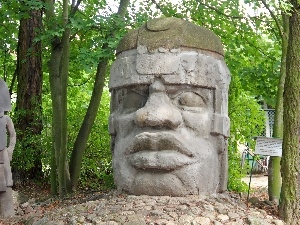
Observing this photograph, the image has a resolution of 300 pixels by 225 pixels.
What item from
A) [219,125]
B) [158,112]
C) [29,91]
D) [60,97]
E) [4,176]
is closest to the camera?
[158,112]

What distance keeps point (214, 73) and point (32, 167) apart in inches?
257

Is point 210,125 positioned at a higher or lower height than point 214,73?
lower

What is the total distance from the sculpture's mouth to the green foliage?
11.0ft

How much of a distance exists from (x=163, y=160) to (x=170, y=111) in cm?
54

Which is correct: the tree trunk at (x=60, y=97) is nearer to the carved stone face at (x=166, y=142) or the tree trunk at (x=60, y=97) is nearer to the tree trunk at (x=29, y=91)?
the tree trunk at (x=29, y=91)

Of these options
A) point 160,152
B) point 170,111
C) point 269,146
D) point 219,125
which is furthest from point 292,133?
point 160,152

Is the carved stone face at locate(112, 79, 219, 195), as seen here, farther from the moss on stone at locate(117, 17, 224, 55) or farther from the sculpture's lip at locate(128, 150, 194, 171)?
the moss on stone at locate(117, 17, 224, 55)

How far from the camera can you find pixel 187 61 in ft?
17.2

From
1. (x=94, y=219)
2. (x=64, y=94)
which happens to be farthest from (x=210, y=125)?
(x=64, y=94)

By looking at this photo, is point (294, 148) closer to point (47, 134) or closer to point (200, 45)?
point (200, 45)

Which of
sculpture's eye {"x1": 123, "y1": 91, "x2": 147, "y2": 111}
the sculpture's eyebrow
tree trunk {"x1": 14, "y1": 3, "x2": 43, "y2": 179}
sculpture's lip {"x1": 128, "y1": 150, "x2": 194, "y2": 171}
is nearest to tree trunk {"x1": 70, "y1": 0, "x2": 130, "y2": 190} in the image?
tree trunk {"x1": 14, "y1": 3, "x2": 43, "y2": 179}

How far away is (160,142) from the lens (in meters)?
5.04

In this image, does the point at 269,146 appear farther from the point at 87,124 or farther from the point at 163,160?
the point at 87,124

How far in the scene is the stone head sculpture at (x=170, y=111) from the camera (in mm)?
5066
